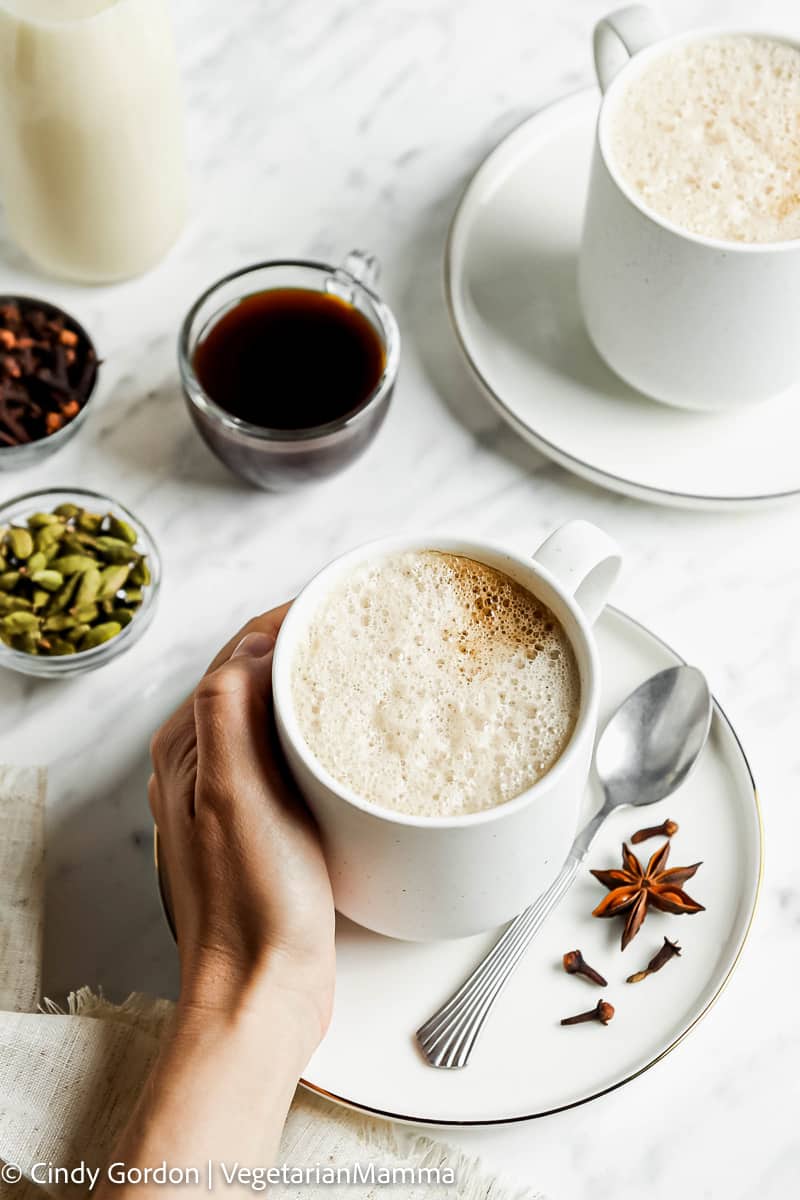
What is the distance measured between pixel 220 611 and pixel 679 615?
0.42 m

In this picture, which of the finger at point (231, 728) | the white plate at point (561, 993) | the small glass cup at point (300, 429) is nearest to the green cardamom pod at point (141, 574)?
the small glass cup at point (300, 429)

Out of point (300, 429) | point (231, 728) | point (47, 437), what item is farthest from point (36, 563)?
point (231, 728)

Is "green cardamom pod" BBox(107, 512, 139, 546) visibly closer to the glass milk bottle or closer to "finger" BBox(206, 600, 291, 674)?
"finger" BBox(206, 600, 291, 674)

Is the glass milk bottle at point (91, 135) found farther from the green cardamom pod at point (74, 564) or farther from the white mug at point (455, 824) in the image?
the white mug at point (455, 824)

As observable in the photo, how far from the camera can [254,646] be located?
2.92 feet

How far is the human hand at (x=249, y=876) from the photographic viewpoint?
30.4 inches

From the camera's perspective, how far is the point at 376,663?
765 mm

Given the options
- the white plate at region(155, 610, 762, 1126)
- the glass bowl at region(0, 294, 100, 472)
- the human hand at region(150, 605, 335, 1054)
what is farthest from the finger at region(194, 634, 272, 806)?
the glass bowl at region(0, 294, 100, 472)

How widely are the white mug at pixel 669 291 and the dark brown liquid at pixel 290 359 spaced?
22 cm

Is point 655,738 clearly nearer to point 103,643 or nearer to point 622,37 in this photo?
point 103,643

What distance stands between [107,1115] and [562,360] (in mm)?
771

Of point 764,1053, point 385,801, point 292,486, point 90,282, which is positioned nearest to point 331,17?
point 90,282

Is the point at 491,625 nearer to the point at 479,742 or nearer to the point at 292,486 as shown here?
the point at 479,742

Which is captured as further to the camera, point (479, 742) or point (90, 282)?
point (90, 282)
